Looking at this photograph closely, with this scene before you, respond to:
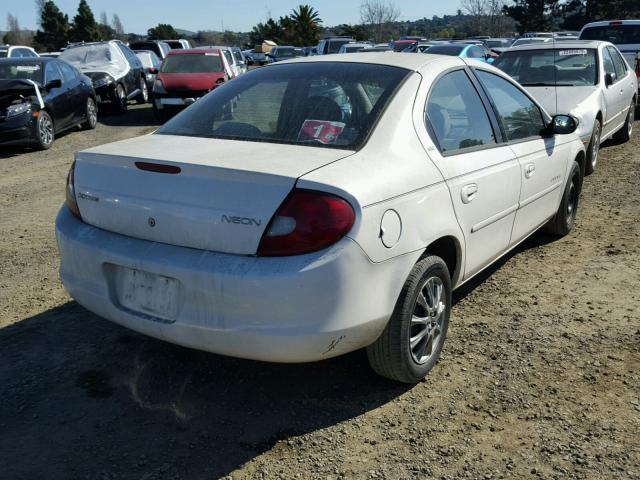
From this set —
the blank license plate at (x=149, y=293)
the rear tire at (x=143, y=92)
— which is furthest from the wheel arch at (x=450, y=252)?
the rear tire at (x=143, y=92)

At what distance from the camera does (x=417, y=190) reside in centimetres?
308

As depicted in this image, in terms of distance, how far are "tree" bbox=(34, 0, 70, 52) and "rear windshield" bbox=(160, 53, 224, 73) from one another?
4738 cm

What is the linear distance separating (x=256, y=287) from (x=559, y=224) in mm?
3690

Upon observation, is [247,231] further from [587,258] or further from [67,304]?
[587,258]

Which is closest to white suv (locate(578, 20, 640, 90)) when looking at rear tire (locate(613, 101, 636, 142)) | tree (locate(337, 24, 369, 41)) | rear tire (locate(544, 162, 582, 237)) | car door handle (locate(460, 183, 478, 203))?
rear tire (locate(613, 101, 636, 142))

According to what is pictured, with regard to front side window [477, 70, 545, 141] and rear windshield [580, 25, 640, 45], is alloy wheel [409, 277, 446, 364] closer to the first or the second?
front side window [477, 70, 545, 141]

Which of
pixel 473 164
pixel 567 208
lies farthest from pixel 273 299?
pixel 567 208

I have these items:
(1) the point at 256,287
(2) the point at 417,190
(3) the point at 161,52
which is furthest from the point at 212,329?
(3) the point at 161,52

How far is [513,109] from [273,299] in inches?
100

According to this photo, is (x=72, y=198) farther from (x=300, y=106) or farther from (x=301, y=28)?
(x=301, y=28)

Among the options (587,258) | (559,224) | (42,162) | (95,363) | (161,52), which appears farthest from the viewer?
(161,52)

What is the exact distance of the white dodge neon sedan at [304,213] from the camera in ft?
8.83

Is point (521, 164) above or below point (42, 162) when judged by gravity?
above

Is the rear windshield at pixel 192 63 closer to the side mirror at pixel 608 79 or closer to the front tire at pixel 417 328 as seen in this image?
the side mirror at pixel 608 79
